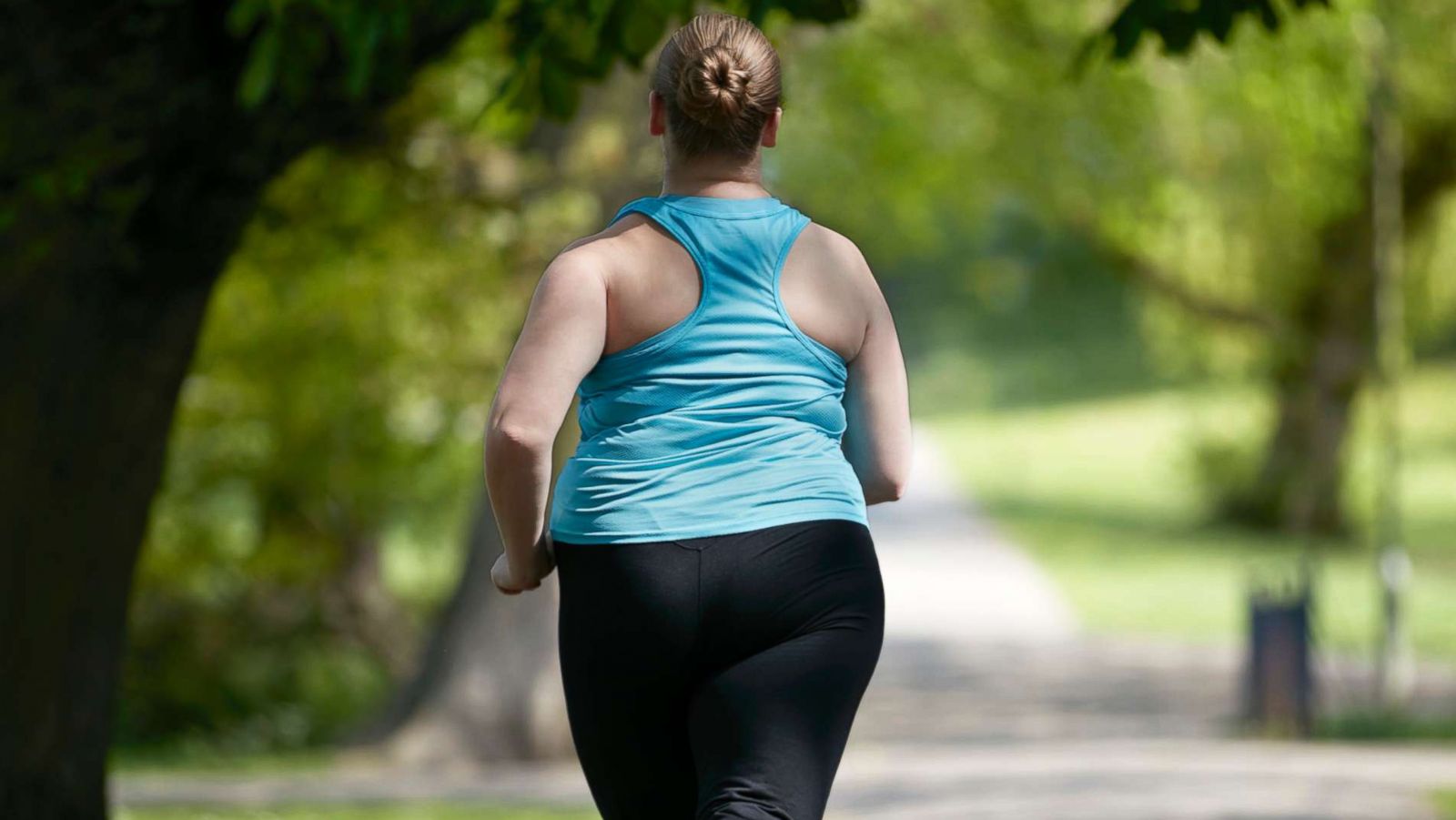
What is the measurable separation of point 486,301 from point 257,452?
1.88 m

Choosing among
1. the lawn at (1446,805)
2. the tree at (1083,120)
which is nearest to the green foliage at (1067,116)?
the tree at (1083,120)

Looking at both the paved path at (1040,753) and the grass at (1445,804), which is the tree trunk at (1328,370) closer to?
the paved path at (1040,753)

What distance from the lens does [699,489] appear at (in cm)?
309

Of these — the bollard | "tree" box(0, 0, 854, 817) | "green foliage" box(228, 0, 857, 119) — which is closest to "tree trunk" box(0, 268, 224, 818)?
"tree" box(0, 0, 854, 817)

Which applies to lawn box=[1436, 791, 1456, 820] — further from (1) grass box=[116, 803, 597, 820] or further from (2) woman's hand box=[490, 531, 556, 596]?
(2) woman's hand box=[490, 531, 556, 596]

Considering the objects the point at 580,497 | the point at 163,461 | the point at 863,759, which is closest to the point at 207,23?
the point at 163,461

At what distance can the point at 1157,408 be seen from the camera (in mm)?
56469

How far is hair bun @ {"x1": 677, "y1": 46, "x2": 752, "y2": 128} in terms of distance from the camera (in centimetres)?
309

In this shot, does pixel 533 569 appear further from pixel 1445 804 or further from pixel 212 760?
pixel 212 760

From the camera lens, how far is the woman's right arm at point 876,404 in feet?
10.7

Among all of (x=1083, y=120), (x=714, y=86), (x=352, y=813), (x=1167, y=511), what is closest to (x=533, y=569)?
(x=714, y=86)

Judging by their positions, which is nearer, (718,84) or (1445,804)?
(718,84)

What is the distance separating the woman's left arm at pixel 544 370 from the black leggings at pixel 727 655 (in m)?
0.14

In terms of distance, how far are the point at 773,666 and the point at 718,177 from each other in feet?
2.36
